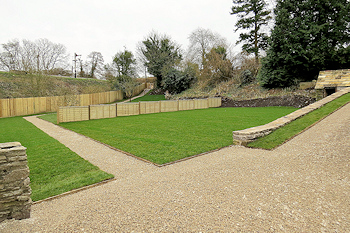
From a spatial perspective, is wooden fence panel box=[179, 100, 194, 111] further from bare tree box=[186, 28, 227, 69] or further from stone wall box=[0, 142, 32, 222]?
stone wall box=[0, 142, 32, 222]

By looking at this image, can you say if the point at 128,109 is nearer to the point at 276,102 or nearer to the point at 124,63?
the point at 276,102

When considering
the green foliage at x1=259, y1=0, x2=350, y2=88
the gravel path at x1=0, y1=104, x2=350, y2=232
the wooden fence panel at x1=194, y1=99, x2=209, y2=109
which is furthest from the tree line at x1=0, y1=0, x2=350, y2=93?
the gravel path at x1=0, y1=104, x2=350, y2=232

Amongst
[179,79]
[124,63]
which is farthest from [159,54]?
[179,79]

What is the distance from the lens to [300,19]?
66.5ft

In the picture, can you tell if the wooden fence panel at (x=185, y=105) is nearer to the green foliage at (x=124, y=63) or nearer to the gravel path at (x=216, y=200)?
the green foliage at (x=124, y=63)

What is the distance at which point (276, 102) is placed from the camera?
67.7ft

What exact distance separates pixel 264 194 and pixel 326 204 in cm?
88

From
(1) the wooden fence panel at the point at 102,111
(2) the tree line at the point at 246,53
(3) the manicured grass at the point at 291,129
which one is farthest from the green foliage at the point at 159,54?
(3) the manicured grass at the point at 291,129

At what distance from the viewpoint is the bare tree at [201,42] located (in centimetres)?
3419

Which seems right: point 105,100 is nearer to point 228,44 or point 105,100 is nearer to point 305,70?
point 228,44

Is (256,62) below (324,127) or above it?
above

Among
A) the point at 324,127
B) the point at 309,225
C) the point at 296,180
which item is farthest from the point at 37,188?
the point at 324,127

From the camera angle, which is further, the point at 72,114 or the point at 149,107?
the point at 149,107

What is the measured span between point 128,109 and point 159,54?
2229cm
